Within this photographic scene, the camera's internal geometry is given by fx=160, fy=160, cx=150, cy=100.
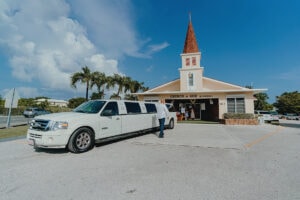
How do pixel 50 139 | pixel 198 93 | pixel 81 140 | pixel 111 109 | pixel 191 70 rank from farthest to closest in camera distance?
pixel 191 70, pixel 198 93, pixel 111 109, pixel 81 140, pixel 50 139

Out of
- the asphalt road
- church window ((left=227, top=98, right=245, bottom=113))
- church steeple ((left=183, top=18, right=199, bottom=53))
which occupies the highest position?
church steeple ((left=183, top=18, right=199, bottom=53))

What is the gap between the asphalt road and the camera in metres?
2.74

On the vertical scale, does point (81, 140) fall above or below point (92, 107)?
below

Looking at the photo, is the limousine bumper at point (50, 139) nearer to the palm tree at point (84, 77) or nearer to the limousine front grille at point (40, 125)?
the limousine front grille at point (40, 125)

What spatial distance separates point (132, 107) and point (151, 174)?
4.33m

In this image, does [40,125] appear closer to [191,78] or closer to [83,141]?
[83,141]

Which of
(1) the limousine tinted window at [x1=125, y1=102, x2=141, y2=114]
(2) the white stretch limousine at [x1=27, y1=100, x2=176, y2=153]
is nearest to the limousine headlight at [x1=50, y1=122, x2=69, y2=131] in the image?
(2) the white stretch limousine at [x1=27, y1=100, x2=176, y2=153]

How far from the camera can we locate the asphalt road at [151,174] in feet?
8.99

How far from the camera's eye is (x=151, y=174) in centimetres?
355

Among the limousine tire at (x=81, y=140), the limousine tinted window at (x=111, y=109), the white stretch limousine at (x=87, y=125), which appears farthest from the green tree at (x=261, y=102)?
the limousine tire at (x=81, y=140)

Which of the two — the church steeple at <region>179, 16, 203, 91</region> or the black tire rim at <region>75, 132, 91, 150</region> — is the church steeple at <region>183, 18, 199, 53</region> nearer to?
the church steeple at <region>179, 16, 203, 91</region>

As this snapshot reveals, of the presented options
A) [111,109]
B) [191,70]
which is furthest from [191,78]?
[111,109]

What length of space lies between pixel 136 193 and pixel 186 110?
1909cm

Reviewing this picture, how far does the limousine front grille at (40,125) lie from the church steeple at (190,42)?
59.7 feet
